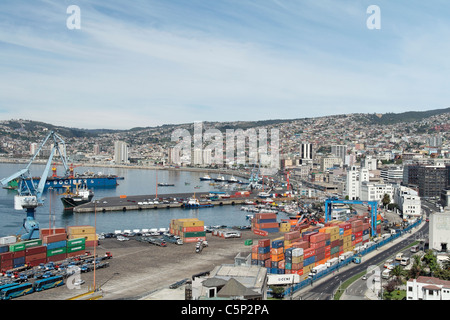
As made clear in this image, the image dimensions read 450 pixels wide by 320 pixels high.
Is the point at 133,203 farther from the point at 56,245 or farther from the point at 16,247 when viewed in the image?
the point at 16,247

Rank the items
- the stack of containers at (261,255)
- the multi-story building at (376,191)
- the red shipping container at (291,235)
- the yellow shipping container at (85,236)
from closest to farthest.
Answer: the stack of containers at (261,255) < the red shipping container at (291,235) < the yellow shipping container at (85,236) < the multi-story building at (376,191)

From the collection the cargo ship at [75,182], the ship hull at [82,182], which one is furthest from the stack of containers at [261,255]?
the ship hull at [82,182]

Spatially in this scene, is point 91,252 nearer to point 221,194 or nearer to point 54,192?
point 221,194

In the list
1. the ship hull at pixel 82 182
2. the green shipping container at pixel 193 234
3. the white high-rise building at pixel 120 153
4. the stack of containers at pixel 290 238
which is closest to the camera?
the stack of containers at pixel 290 238

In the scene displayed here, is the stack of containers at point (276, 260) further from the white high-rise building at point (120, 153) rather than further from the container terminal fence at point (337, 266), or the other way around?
the white high-rise building at point (120, 153)

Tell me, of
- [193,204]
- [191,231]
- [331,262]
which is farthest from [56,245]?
[193,204]
